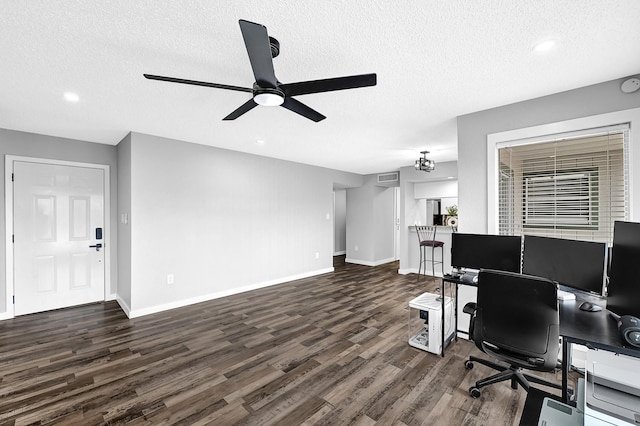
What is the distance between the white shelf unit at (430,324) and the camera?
2850mm

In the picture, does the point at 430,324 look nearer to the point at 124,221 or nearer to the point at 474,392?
the point at 474,392

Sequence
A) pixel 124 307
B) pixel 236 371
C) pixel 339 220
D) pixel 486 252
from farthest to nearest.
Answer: pixel 339 220 → pixel 124 307 → pixel 486 252 → pixel 236 371

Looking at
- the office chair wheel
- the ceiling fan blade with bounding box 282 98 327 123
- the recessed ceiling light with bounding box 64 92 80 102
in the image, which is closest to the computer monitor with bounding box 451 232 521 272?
the office chair wheel

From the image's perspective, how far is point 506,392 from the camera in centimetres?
224

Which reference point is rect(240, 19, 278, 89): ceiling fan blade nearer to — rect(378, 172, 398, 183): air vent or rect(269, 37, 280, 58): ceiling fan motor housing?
rect(269, 37, 280, 58): ceiling fan motor housing

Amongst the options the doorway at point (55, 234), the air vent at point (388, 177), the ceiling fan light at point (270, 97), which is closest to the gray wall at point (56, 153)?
the doorway at point (55, 234)

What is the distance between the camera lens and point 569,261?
2184mm

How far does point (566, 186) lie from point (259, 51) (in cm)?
304

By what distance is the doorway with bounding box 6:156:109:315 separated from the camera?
12.5ft

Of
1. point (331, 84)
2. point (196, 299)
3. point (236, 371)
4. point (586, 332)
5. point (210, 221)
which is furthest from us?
point (210, 221)

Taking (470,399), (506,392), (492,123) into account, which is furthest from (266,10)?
(506,392)

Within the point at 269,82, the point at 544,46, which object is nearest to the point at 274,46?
the point at 269,82

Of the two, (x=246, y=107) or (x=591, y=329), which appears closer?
(x=591, y=329)

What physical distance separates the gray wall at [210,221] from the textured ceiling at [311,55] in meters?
0.89
